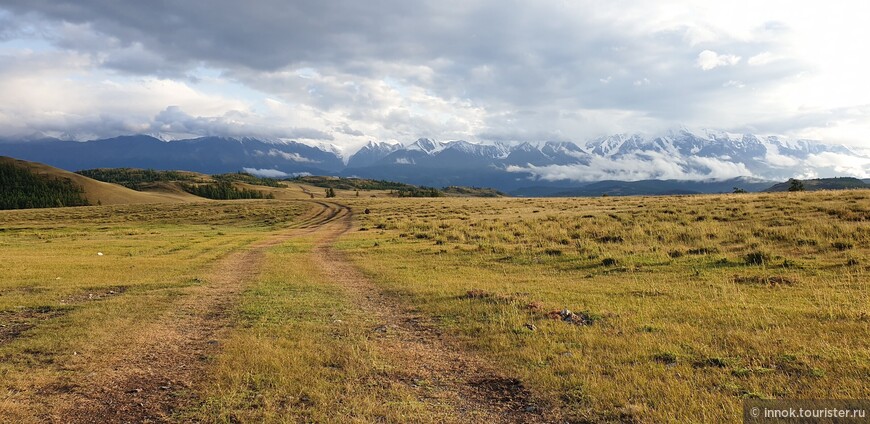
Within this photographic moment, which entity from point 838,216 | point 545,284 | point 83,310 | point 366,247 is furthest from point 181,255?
point 838,216

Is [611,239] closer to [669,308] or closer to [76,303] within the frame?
[669,308]

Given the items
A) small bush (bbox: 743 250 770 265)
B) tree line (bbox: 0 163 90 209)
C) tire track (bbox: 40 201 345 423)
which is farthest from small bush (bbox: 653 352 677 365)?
tree line (bbox: 0 163 90 209)

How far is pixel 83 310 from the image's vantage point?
13727 millimetres

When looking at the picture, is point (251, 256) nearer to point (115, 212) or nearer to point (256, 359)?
point (256, 359)

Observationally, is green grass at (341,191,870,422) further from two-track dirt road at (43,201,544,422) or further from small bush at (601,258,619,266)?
two-track dirt road at (43,201,544,422)

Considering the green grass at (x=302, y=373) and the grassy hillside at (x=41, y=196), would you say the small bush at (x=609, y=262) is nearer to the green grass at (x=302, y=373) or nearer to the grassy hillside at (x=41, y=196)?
the green grass at (x=302, y=373)

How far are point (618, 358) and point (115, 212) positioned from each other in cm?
10193

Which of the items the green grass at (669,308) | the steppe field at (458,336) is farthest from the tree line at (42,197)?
the green grass at (669,308)

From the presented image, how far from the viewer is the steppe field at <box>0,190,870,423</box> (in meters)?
6.91

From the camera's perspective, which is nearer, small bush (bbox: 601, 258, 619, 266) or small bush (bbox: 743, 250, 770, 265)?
small bush (bbox: 743, 250, 770, 265)

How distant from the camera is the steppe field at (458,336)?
22.7ft

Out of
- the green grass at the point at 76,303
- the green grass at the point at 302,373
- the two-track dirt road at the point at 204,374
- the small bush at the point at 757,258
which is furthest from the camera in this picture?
the small bush at the point at 757,258

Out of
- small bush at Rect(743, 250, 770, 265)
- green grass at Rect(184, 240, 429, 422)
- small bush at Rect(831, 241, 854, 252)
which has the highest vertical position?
small bush at Rect(831, 241, 854, 252)

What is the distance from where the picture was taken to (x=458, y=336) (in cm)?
1096
